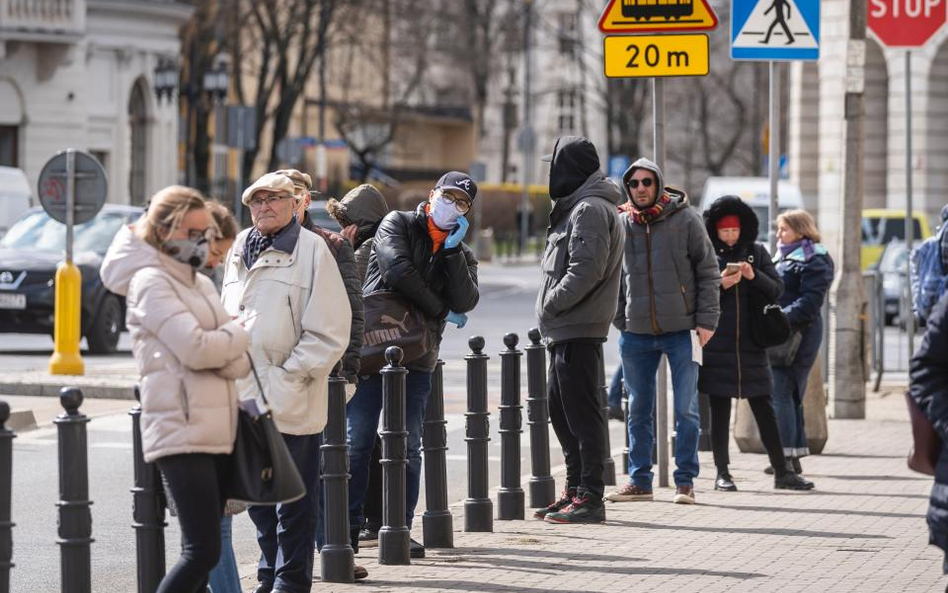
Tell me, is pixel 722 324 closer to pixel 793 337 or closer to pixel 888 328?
→ pixel 793 337

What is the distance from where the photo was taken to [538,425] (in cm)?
1120

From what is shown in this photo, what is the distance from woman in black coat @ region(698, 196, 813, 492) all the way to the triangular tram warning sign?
108cm

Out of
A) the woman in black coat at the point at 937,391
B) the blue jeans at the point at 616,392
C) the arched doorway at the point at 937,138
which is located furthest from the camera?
the arched doorway at the point at 937,138

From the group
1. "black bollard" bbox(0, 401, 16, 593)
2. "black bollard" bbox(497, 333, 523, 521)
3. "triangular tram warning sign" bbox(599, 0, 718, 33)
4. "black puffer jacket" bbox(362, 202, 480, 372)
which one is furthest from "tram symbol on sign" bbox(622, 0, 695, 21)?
"black bollard" bbox(0, 401, 16, 593)

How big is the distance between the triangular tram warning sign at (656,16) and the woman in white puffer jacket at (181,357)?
5994 millimetres

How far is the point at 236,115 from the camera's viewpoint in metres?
34.7

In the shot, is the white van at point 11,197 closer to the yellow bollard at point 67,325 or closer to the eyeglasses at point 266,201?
the yellow bollard at point 67,325

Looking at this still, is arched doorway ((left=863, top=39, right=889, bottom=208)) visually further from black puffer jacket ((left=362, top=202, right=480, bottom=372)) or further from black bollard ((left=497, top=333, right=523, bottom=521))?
black puffer jacket ((left=362, top=202, right=480, bottom=372))

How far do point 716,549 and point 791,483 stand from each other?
8.52 ft

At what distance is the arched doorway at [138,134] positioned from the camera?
46.0m

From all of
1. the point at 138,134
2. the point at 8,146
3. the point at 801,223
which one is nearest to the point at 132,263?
the point at 801,223

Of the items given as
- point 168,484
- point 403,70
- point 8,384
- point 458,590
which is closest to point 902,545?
point 458,590

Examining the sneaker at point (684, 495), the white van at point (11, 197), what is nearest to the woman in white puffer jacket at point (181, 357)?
the sneaker at point (684, 495)

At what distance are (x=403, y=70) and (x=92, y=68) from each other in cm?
2408
